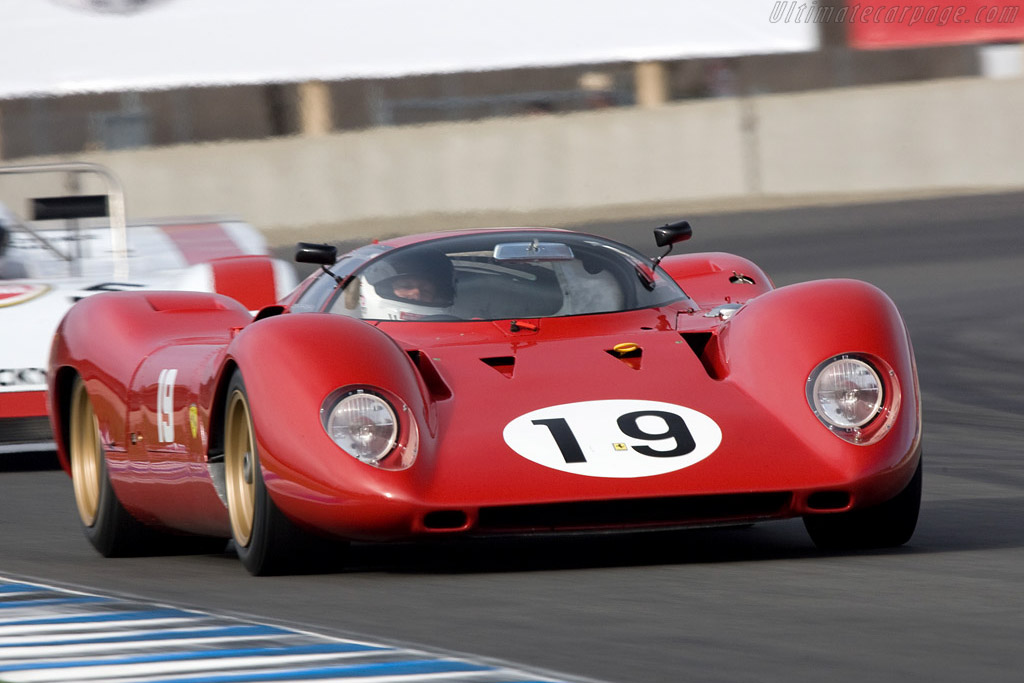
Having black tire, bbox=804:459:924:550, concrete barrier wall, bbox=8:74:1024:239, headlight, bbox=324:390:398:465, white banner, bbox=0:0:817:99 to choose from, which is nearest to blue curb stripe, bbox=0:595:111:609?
headlight, bbox=324:390:398:465

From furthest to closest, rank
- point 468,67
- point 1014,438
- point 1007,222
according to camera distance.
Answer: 1. point 468,67
2. point 1007,222
3. point 1014,438

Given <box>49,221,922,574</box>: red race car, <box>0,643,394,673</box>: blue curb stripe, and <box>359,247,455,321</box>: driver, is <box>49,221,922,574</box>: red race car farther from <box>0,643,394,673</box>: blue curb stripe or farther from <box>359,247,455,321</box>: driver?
<box>0,643,394,673</box>: blue curb stripe

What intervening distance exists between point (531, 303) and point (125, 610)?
1739 millimetres

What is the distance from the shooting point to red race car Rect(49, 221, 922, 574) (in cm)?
548

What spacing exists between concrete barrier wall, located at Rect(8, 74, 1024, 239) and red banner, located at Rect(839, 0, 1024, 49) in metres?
1.84

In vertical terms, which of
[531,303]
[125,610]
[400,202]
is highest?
[531,303]

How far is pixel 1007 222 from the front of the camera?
74.3ft

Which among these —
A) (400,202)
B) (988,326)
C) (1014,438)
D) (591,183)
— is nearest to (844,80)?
(591,183)

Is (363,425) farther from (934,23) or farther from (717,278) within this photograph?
(934,23)

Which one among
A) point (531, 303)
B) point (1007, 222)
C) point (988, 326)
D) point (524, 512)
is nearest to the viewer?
point (524, 512)

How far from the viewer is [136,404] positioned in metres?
6.70

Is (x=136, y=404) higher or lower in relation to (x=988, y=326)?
higher

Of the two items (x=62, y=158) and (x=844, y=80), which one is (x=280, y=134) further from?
(x=844, y=80)

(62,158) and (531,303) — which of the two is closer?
(531,303)
